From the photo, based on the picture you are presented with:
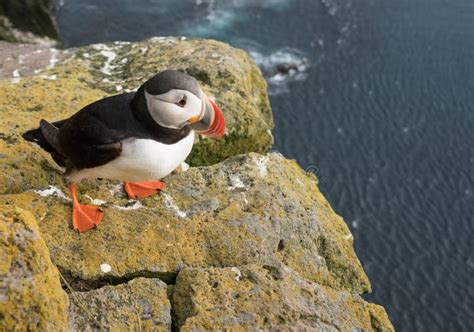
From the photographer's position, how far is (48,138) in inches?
185

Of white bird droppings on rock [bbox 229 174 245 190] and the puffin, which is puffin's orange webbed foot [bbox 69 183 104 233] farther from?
white bird droppings on rock [bbox 229 174 245 190]

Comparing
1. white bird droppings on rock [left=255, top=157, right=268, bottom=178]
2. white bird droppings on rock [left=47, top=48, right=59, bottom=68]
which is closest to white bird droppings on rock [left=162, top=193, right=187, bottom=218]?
white bird droppings on rock [left=255, top=157, right=268, bottom=178]

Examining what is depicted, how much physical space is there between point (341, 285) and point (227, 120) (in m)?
2.08

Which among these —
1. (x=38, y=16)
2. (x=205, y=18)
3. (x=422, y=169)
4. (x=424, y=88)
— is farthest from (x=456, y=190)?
(x=38, y=16)

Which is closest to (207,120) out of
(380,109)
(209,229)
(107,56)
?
(209,229)

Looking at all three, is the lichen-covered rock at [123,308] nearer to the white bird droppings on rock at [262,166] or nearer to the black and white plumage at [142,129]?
the black and white plumage at [142,129]

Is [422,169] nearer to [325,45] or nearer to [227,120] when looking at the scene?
[325,45]

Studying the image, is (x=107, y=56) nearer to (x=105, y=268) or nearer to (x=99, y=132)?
(x=99, y=132)

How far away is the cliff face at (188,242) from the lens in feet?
12.0

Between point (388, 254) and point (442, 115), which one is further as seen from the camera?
point (442, 115)

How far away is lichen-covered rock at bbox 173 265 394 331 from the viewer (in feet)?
12.3

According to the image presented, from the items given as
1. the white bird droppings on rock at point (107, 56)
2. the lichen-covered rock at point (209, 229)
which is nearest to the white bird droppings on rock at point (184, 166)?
the lichen-covered rock at point (209, 229)

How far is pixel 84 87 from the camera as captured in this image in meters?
6.14

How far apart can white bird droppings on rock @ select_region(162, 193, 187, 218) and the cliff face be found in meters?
0.01
